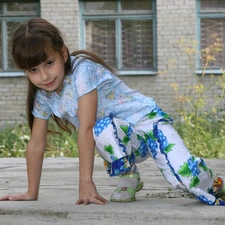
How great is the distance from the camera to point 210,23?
39.0 feet

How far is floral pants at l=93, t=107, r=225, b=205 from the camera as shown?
3596mm

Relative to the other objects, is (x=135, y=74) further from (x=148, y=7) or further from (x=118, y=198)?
(x=118, y=198)

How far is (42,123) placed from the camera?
12.6 ft

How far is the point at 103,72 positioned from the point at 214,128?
A: 5.31 m

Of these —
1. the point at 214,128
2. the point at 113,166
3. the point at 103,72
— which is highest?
the point at 103,72

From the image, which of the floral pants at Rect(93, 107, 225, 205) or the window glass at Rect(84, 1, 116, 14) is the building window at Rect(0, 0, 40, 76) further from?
the floral pants at Rect(93, 107, 225, 205)

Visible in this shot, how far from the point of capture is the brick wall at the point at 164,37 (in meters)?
11.6

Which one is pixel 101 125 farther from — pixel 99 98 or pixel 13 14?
pixel 13 14

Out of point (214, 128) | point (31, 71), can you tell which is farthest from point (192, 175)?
point (214, 128)

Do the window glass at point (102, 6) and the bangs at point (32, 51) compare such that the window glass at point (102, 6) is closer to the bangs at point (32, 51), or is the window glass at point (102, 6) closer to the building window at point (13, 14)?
the building window at point (13, 14)

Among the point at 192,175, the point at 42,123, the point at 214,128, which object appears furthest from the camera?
the point at 214,128

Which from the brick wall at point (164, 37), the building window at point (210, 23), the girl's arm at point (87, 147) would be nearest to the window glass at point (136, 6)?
the brick wall at point (164, 37)

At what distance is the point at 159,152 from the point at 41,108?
0.64 metres

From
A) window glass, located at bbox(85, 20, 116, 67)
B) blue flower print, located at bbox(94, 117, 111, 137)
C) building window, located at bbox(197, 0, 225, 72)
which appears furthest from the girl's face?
window glass, located at bbox(85, 20, 116, 67)
